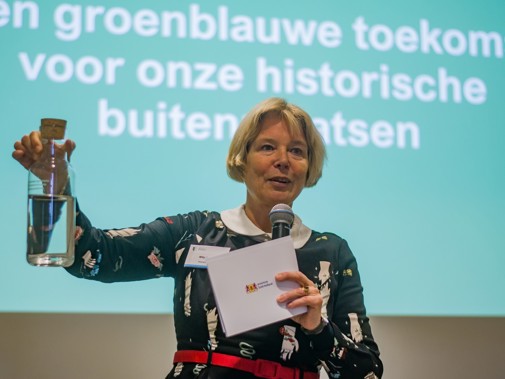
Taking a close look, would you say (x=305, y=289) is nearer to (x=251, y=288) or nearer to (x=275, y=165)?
(x=251, y=288)

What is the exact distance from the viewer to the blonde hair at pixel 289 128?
2.22 m

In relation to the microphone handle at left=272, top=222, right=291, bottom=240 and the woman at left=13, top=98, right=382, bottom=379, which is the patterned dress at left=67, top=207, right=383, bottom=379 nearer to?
the woman at left=13, top=98, right=382, bottom=379

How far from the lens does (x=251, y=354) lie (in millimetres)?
2000

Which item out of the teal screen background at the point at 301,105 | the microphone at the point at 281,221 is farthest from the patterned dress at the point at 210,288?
the teal screen background at the point at 301,105

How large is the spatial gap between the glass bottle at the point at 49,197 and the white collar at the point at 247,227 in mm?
505

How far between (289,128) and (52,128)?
27.1 inches

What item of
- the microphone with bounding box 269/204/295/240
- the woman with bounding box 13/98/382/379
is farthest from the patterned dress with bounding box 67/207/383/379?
the microphone with bounding box 269/204/295/240

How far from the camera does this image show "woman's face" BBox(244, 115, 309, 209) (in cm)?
216

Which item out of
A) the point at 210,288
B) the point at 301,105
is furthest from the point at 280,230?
the point at 301,105

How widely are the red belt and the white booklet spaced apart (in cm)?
26

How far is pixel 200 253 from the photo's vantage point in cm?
212

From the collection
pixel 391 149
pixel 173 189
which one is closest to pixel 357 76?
pixel 391 149

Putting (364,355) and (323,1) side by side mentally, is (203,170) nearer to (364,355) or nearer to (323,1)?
(323,1)

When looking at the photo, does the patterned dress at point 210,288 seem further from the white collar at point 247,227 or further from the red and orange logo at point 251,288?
the red and orange logo at point 251,288
